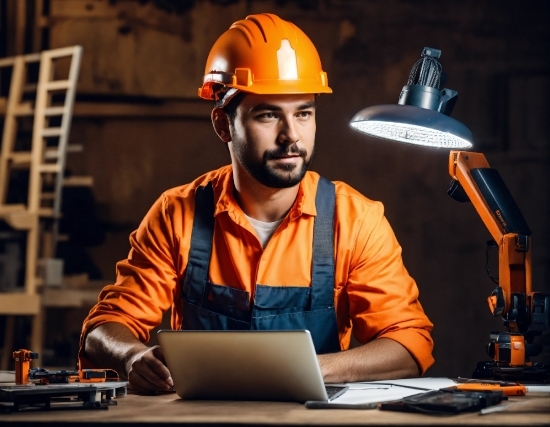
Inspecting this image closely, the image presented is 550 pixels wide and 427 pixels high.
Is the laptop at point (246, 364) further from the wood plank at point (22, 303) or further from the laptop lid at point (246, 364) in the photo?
the wood plank at point (22, 303)

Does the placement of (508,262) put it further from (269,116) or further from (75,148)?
(75,148)

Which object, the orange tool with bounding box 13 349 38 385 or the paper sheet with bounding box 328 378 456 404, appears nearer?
the paper sheet with bounding box 328 378 456 404

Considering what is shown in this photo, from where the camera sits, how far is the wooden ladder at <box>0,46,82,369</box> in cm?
537

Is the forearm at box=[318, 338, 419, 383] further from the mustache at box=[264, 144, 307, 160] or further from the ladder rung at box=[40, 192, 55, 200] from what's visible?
the ladder rung at box=[40, 192, 55, 200]

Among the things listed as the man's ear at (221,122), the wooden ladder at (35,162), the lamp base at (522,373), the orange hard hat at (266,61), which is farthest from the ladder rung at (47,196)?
the lamp base at (522,373)

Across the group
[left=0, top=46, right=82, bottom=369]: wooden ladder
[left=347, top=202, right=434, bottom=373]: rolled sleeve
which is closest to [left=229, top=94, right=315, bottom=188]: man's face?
[left=347, top=202, right=434, bottom=373]: rolled sleeve

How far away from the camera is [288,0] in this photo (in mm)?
5625

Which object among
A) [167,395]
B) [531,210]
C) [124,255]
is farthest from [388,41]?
[167,395]

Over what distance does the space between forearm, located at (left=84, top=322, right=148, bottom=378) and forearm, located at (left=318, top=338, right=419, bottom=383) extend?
1.72 feet

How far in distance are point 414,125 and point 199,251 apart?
825 millimetres

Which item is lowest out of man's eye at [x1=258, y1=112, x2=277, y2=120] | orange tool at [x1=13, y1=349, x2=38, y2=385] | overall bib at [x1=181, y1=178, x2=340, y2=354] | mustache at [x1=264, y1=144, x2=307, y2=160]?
orange tool at [x1=13, y1=349, x2=38, y2=385]

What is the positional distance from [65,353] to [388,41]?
2.74 meters

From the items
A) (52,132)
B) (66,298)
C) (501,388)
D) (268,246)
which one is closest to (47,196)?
(52,132)

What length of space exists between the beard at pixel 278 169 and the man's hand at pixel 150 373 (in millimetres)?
710
